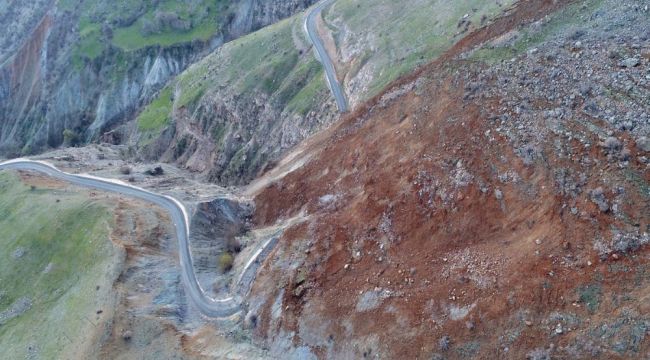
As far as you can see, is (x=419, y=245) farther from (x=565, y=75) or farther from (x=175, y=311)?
(x=175, y=311)

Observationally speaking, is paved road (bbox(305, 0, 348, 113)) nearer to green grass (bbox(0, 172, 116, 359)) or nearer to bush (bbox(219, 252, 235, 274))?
bush (bbox(219, 252, 235, 274))

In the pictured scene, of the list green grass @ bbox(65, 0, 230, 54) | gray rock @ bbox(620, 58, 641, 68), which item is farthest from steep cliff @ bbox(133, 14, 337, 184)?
gray rock @ bbox(620, 58, 641, 68)

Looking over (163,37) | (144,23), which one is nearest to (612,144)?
(163,37)

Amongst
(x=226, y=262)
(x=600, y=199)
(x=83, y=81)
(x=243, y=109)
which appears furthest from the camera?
(x=83, y=81)

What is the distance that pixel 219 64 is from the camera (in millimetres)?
79062

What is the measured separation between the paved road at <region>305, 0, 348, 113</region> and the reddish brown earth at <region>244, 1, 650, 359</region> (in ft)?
38.8

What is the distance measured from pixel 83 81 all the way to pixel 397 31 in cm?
7668

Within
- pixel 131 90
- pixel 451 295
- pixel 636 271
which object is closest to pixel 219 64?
pixel 131 90

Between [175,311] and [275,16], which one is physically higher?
[275,16]

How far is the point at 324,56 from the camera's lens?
65625 millimetres

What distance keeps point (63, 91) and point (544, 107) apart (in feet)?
337

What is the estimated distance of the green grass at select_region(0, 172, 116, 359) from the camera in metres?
42.4

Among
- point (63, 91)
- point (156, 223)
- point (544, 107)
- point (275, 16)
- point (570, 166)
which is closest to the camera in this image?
point (570, 166)

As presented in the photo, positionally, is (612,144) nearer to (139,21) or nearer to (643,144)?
(643,144)
